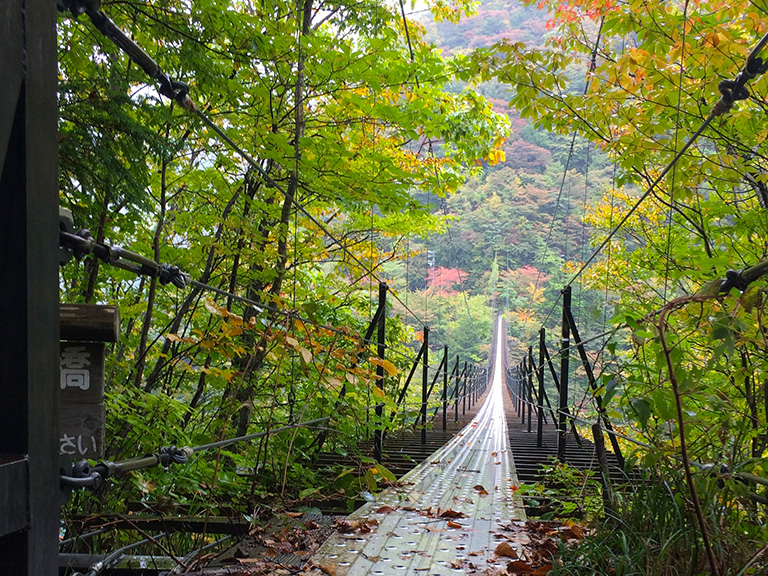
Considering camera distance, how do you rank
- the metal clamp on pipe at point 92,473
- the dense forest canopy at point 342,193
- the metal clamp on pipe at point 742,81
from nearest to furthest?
the metal clamp on pipe at point 92,473
the metal clamp on pipe at point 742,81
the dense forest canopy at point 342,193

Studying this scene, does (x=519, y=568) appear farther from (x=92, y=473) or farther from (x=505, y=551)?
(x=92, y=473)

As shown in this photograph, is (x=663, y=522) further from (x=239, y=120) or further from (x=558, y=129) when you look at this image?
(x=239, y=120)

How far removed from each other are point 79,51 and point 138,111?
0.35 metres

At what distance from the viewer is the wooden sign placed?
110 centimetres

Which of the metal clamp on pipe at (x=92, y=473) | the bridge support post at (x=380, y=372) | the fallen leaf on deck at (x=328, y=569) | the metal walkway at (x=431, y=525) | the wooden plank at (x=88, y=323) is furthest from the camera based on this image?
the bridge support post at (x=380, y=372)

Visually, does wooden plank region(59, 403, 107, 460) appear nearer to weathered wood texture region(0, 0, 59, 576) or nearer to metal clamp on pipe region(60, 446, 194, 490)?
metal clamp on pipe region(60, 446, 194, 490)

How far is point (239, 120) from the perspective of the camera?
12.1 feet

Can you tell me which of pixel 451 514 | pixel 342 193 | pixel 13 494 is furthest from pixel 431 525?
pixel 342 193

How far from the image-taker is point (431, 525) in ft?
7.63

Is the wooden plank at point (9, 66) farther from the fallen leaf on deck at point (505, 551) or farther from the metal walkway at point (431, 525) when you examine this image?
the fallen leaf on deck at point (505, 551)

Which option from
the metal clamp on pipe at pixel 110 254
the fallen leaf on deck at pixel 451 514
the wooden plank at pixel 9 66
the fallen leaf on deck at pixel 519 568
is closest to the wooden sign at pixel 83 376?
the metal clamp on pipe at pixel 110 254

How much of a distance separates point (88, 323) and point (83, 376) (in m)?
0.13

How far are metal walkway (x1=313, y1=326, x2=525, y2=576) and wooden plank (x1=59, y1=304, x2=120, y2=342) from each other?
107 cm

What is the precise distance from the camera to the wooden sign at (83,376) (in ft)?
3.62
